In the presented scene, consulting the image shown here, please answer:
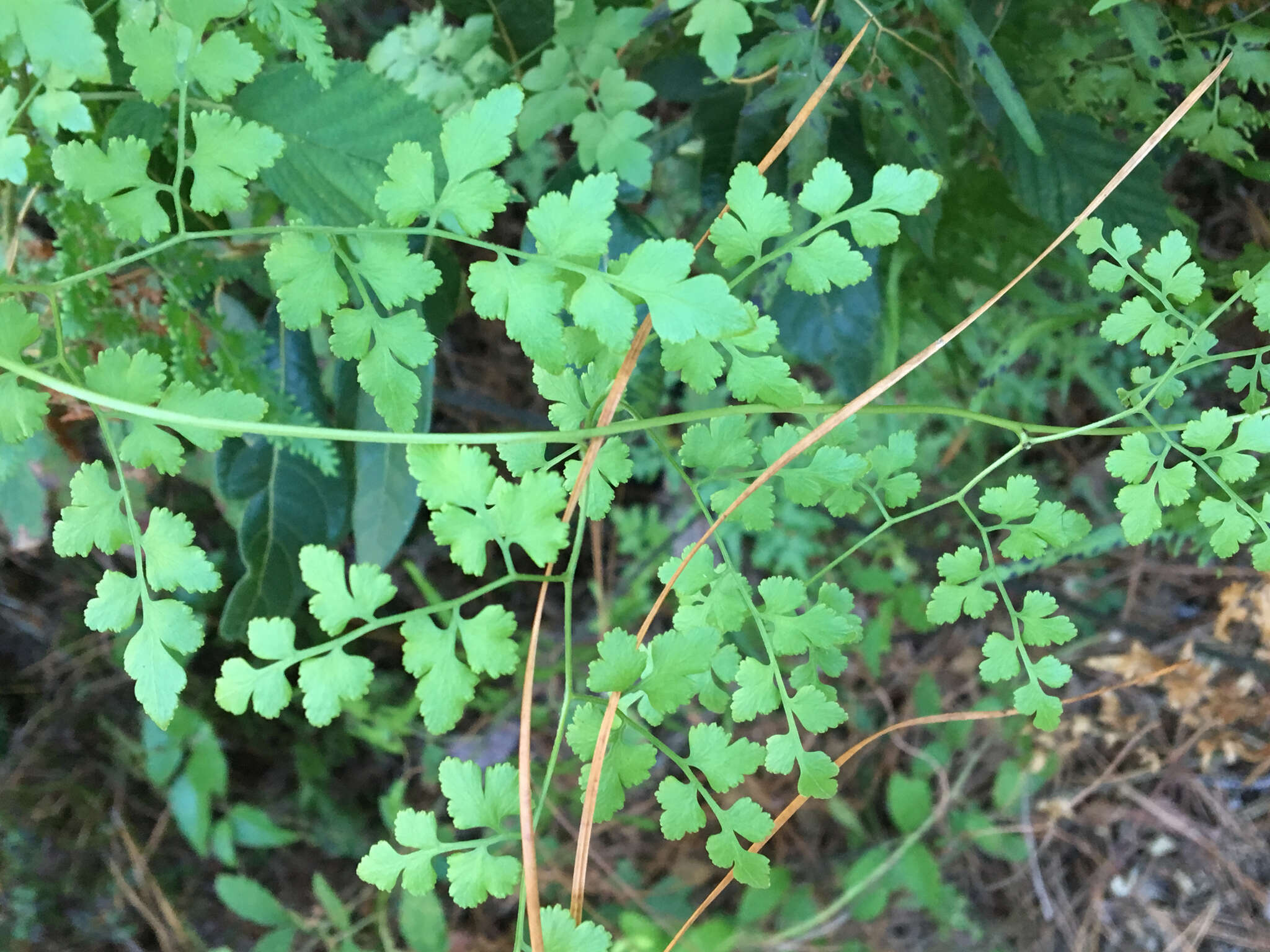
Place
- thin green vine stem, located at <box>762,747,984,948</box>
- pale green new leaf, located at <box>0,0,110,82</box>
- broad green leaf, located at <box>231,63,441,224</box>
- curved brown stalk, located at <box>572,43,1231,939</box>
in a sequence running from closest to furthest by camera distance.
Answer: pale green new leaf, located at <box>0,0,110,82</box> → curved brown stalk, located at <box>572,43,1231,939</box> → broad green leaf, located at <box>231,63,441,224</box> → thin green vine stem, located at <box>762,747,984,948</box>

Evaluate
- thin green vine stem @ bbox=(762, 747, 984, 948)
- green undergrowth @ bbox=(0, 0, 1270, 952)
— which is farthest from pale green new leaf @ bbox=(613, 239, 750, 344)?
thin green vine stem @ bbox=(762, 747, 984, 948)

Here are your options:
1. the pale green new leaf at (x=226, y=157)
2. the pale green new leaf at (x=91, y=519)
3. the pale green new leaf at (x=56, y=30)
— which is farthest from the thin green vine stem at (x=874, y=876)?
the pale green new leaf at (x=56, y=30)

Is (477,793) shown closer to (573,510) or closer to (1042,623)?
(573,510)

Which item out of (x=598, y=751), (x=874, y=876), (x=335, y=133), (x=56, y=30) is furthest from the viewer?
(x=874, y=876)

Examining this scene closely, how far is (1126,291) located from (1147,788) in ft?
3.14

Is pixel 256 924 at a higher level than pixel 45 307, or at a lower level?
lower

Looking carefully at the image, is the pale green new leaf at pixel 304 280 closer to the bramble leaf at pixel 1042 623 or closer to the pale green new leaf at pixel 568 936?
the pale green new leaf at pixel 568 936

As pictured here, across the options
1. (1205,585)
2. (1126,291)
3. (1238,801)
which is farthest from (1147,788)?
(1126,291)

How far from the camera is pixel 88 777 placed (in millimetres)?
1640

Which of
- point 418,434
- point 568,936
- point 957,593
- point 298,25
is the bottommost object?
point 568,936

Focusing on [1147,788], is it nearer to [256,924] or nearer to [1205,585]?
[1205,585]

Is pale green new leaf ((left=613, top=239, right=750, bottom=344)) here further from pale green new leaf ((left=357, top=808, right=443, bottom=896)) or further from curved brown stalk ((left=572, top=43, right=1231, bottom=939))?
pale green new leaf ((left=357, top=808, right=443, bottom=896))

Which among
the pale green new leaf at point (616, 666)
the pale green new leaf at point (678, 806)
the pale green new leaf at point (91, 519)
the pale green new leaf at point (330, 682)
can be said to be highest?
the pale green new leaf at point (91, 519)

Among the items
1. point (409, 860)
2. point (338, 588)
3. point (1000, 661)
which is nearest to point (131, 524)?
point (338, 588)
